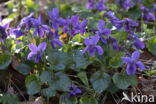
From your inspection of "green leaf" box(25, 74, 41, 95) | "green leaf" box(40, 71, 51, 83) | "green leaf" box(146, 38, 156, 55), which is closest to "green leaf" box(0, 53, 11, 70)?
"green leaf" box(25, 74, 41, 95)

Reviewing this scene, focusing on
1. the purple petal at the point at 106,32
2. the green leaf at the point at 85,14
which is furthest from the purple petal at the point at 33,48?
the green leaf at the point at 85,14

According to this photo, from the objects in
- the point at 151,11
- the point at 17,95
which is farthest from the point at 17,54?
the point at 151,11

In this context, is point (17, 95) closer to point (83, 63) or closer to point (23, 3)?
point (83, 63)

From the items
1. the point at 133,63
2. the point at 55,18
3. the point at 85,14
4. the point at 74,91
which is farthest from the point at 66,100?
the point at 85,14

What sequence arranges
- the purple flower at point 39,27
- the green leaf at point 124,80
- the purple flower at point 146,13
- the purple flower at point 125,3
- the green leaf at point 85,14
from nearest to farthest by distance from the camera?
the green leaf at point 124,80
the purple flower at point 39,27
the green leaf at point 85,14
the purple flower at point 146,13
the purple flower at point 125,3

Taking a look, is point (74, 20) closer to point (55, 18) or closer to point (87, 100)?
point (55, 18)

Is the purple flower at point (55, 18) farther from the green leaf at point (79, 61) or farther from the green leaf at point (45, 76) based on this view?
the green leaf at point (45, 76)

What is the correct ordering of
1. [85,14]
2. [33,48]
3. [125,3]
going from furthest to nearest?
[125,3], [85,14], [33,48]
